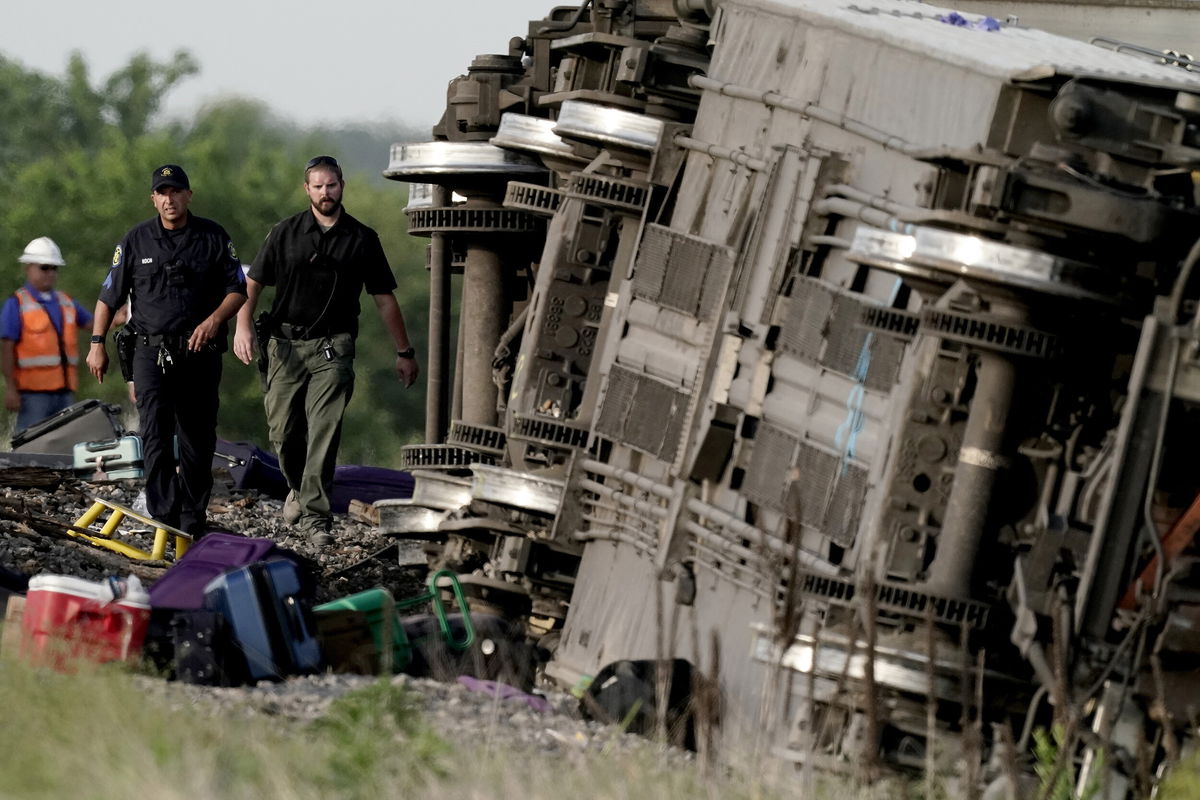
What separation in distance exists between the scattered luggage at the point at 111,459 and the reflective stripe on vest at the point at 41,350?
1669mm

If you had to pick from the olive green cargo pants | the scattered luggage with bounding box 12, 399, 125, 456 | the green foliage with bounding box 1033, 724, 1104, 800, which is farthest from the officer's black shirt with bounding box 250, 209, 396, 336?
the green foliage with bounding box 1033, 724, 1104, 800

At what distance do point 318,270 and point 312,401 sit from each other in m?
0.80

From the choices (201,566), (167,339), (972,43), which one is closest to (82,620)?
(201,566)

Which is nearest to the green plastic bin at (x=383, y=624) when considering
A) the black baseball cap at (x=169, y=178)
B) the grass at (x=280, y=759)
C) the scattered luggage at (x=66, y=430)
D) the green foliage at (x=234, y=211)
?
the grass at (x=280, y=759)

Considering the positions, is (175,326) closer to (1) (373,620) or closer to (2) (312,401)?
(2) (312,401)

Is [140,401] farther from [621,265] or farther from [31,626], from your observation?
[31,626]

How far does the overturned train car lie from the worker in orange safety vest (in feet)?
20.8

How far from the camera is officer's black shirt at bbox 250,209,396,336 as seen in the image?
15344 millimetres

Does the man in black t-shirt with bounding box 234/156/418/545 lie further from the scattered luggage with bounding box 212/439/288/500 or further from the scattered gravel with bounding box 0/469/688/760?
the scattered luggage with bounding box 212/439/288/500

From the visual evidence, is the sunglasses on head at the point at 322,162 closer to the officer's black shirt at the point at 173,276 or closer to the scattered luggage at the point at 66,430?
the officer's black shirt at the point at 173,276

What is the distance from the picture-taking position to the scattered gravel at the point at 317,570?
9258 millimetres

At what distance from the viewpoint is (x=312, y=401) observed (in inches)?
605

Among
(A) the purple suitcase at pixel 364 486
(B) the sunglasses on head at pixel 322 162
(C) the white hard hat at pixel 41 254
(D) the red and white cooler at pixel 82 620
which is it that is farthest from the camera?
(C) the white hard hat at pixel 41 254

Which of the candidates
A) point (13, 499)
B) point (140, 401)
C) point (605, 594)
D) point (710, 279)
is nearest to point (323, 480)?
point (140, 401)
